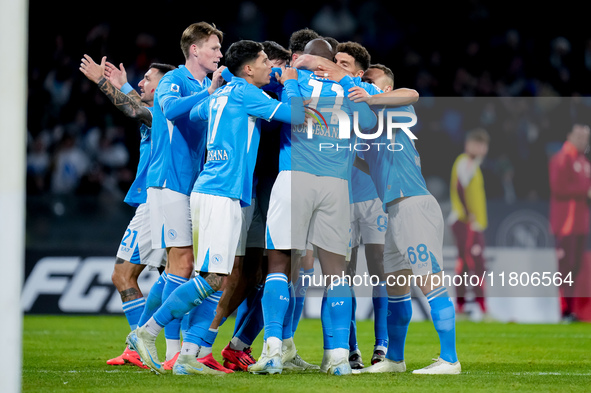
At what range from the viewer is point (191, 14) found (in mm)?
15930

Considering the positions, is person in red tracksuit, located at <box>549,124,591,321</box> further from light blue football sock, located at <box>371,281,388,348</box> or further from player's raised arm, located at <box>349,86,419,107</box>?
player's raised arm, located at <box>349,86,419,107</box>

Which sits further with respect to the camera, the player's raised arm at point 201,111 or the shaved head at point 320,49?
the shaved head at point 320,49

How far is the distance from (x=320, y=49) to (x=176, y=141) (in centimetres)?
135

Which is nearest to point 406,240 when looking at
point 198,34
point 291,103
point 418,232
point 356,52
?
point 418,232

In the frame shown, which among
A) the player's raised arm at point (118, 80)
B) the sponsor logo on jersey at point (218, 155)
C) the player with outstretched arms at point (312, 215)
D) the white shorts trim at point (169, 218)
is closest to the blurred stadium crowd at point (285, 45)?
the player's raised arm at point (118, 80)

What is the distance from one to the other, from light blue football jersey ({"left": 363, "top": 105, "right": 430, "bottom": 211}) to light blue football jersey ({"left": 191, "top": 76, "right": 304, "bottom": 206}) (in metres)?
0.76

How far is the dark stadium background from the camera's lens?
13.6 metres

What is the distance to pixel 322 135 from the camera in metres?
5.82

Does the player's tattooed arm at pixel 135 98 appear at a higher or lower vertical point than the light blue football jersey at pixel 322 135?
higher

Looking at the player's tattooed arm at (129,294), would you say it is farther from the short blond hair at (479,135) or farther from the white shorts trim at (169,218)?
the short blond hair at (479,135)

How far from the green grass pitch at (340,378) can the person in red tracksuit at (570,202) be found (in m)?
0.82

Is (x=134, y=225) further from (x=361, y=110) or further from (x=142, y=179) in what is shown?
(x=361, y=110)

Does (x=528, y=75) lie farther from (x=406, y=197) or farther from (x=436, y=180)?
(x=406, y=197)

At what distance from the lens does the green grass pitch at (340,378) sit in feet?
16.4
